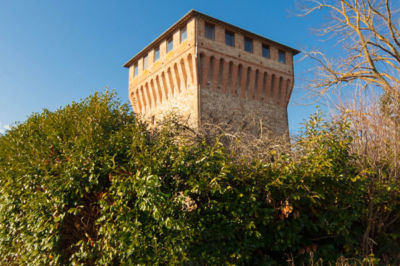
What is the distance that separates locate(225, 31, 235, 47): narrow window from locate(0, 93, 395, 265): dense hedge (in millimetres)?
9549

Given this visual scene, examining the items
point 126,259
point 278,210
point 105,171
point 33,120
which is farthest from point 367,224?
point 33,120

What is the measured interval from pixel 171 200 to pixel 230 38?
1175 centimetres

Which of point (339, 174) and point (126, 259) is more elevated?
point (339, 174)

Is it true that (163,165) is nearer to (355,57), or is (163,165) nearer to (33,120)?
(33,120)

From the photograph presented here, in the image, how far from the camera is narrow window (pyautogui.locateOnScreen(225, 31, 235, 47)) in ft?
47.9

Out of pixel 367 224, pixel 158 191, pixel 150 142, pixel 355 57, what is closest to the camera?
pixel 158 191

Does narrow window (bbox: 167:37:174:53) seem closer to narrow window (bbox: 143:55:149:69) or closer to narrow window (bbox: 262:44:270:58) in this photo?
narrow window (bbox: 143:55:149:69)

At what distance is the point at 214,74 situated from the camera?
1405 centimetres

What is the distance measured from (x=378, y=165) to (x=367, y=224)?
1.13 metres

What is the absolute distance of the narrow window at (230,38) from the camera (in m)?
14.6

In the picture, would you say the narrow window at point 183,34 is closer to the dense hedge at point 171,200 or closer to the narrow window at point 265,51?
the narrow window at point 265,51

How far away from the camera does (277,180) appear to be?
490cm

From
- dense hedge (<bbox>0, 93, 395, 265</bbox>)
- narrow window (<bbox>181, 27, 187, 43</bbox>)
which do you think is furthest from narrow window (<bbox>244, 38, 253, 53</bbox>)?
dense hedge (<bbox>0, 93, 395, 265</bbox>)

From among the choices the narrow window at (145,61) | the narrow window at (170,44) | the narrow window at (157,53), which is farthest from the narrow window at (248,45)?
the narrow window at (145,61)
